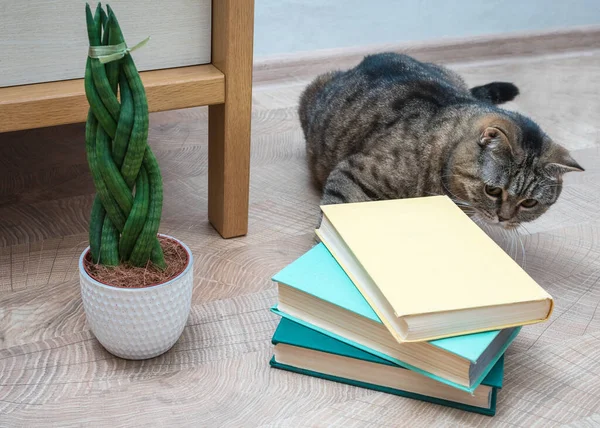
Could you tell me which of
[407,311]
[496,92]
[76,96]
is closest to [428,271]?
Answer: [407,311]

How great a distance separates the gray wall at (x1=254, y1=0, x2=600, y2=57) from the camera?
200 centimetres

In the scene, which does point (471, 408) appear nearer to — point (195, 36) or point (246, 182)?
point (246, 182)

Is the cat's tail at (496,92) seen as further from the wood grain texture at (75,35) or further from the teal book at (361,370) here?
the teal book at (361,370)

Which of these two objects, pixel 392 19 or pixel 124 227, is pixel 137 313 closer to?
pixel 124 227

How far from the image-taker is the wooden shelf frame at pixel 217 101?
1015 mm

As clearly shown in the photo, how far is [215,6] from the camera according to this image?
1085mm

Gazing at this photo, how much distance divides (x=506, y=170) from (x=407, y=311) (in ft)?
1.40

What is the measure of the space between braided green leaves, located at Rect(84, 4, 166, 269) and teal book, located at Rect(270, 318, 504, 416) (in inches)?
7.6

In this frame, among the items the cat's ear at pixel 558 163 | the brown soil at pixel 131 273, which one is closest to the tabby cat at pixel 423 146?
the cat's ear at pixel 558 163

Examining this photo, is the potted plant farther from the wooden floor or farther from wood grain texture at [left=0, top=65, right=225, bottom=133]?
wood grain texture at [left=0, top=65, right=225, bottom=133]

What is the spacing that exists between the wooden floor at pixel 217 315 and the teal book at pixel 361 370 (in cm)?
1

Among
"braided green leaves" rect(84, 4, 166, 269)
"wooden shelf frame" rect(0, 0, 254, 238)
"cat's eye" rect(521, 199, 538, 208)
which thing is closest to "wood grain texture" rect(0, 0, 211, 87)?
"wooden shelf frame" rect(0, 0, 254, 238)

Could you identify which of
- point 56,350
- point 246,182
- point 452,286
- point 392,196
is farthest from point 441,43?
point 56,350

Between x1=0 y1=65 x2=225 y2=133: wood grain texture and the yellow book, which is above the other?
x1=0 y1=65 x2=225 y2=133: wood grain texture
